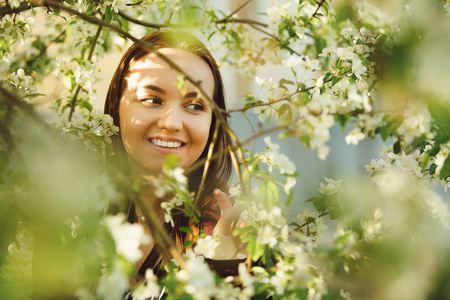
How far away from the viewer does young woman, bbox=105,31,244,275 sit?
1.29m

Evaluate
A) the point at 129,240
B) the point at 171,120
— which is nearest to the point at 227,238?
the point at 171,120

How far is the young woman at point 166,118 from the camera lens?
4.24 ft

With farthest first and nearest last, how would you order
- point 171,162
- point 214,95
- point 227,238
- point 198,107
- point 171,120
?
A: point 214,95
point 198,107
point 171,120
point 227,238
point 171,162

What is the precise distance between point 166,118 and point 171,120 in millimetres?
22

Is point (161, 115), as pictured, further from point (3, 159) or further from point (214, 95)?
point (3, 159)

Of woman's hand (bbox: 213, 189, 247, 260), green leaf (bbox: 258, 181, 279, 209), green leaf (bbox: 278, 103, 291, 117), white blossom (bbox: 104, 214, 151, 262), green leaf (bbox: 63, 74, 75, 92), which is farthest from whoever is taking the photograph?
green leaf (bbox: 63, 74, 75, 92)

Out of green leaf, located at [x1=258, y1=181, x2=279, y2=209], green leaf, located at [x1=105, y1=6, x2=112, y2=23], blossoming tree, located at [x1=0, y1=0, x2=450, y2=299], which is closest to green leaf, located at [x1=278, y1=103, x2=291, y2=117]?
blossoming tree, located at [x1=0, y1=0, x2=450, y2=299]

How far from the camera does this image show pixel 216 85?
5.09 ft

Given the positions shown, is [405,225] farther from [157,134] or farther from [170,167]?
[157,134]

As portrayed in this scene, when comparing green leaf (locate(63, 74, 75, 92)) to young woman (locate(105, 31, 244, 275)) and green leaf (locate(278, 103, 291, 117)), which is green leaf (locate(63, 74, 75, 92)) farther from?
green leaf (locate(278, 103, 291, 117))

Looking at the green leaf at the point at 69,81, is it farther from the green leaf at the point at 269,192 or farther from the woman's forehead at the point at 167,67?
the green leaf at the point at 269,192

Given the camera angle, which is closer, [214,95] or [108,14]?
[108,14]

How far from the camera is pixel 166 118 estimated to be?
128 centimetres

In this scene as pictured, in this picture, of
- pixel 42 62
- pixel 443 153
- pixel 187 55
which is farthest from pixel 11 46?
pixel 443 153
